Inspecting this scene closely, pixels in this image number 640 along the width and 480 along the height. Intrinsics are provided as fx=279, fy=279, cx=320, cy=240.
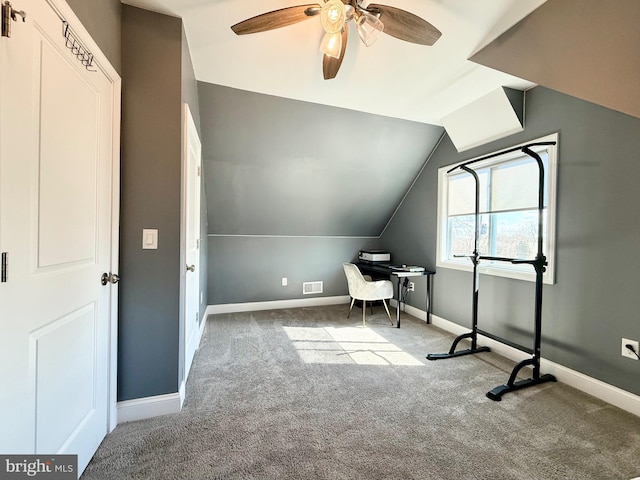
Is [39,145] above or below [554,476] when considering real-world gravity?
above

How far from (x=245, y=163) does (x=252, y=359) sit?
2136mm

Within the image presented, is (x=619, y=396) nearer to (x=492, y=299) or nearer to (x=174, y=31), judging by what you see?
(x=492, y=299)


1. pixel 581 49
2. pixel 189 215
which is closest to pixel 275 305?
pixel 189 215

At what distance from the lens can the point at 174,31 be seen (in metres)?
1.71

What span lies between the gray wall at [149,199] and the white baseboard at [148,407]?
4 centimetres

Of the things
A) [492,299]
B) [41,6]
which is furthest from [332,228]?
[41,6]

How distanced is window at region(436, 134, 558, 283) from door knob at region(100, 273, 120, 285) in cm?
278

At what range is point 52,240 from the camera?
1.11 meters

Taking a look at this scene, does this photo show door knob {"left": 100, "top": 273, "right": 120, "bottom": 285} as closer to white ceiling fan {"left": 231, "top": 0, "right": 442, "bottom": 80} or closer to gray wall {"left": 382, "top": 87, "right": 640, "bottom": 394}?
white ceiling fan {"left": 231, "top": 0, "right": 442, "bottom": 80}

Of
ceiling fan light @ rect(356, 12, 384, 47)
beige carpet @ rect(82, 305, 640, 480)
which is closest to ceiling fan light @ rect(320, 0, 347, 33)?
ceiling fan light @ rect(356, 12, 384, 47)

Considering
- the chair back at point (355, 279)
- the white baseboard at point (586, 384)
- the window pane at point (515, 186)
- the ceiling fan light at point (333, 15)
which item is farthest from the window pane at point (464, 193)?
the ceiling fan light at point (333, 15)

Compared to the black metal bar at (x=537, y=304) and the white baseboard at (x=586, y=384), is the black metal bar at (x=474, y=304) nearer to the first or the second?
the white baseboard at (x=586, y=384)

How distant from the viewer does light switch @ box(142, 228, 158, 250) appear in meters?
1.68

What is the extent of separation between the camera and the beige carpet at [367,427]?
1.37 meters
